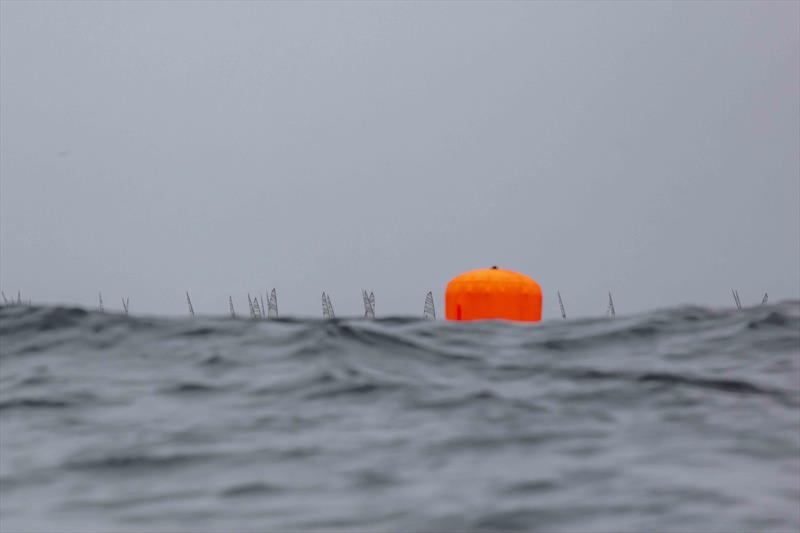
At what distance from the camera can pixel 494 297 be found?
1545cm

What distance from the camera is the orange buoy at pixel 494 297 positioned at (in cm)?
1545

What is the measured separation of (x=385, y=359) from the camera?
1023 centimetres

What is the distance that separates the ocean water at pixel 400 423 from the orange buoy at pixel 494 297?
337cm

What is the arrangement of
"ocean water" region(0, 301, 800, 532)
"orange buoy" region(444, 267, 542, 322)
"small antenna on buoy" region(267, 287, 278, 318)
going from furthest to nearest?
"small antenna on buoy" region(267, 287, 278, 318)
"orange buoy" region(444, 267, 542, 322)
"ocean water" region(0, 301, 800, 532)

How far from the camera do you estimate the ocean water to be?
6.23 metres

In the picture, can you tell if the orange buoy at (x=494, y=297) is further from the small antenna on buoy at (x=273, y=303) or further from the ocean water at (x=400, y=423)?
the small antenna on buoy at (x=273, y=303)

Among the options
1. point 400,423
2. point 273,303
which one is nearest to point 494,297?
point 400,423

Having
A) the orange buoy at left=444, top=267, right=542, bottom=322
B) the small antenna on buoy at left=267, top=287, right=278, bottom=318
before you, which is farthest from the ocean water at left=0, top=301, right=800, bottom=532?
the small antenna on buoy at left=267, top=287, right=278, bottom=318

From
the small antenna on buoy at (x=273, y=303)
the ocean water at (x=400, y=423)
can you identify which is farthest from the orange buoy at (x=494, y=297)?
the small antenna on buoy at (x=273, y=303)

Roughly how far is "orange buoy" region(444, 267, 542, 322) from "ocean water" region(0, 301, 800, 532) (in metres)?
3.37

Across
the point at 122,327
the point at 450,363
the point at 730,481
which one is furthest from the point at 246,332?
the point at 730,481

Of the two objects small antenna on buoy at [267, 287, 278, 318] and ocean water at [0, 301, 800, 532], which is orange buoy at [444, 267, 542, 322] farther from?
small antenna on buoy at [267, 287, 278, 318]

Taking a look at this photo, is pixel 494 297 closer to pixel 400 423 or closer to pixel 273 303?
pixel 400 423

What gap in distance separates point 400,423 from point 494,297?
7531mm
